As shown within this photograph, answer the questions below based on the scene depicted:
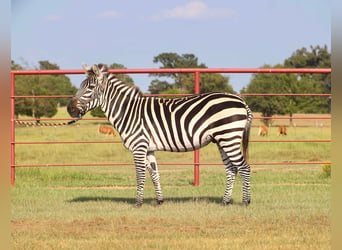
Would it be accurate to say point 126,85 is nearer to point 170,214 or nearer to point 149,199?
point 149,199

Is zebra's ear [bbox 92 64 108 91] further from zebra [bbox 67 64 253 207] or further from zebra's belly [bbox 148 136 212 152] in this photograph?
zebra's belly [bbox 148 136 212 152]

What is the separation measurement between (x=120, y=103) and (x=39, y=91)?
42.3 meters

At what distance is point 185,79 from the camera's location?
5047 cm

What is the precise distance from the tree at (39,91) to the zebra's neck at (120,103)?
3158 centimetres

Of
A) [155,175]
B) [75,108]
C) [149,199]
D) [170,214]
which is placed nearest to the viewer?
[170,214]

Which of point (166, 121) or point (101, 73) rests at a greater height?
point (101, 73)

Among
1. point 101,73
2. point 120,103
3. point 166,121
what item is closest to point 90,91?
point 101,73

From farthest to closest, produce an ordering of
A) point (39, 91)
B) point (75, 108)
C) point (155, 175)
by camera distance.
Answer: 1. point (39, 91)
2. point (75, 108)
3. point (155, 175)

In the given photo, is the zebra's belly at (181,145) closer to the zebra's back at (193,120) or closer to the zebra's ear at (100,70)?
the zebra's back at (193,120)

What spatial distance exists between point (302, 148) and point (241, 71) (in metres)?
10.3

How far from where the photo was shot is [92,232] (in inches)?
187

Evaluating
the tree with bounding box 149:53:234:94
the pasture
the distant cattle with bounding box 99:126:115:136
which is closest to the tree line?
the tree with bounding box 149:53:234:94

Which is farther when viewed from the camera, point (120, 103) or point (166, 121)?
point (120, 103)

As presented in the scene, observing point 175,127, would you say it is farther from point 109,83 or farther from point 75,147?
point 75,147
